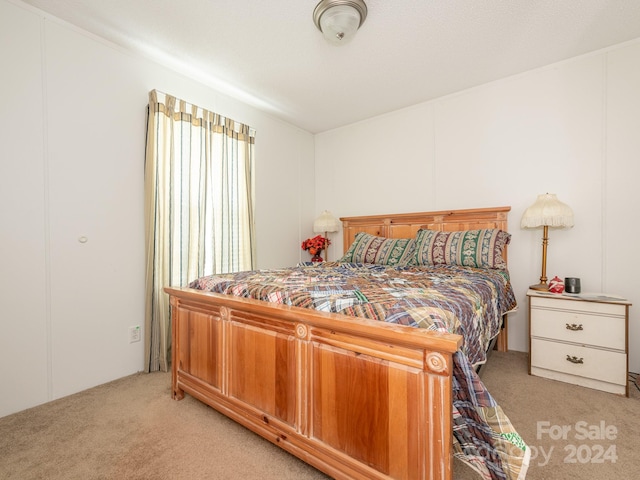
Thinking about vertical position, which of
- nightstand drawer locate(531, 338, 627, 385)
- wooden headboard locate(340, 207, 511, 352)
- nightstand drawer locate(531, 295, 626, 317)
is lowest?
nightstand drawer locate(531, 338, 627, 385)

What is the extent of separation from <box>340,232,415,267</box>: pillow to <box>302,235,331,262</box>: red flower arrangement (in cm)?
74

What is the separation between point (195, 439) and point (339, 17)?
260 centimetres

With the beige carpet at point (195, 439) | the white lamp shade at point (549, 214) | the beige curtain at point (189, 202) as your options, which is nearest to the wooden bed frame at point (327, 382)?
the beige carpet at point (195, 439)

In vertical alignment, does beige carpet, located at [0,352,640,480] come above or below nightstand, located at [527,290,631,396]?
below

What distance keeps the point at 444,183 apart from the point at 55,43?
3416 mm

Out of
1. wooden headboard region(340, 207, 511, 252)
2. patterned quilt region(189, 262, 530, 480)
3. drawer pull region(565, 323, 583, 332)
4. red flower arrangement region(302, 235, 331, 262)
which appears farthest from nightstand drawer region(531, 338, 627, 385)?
red flower arrangement region(302, 235, 331, 262)

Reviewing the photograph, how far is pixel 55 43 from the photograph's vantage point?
2.03 m

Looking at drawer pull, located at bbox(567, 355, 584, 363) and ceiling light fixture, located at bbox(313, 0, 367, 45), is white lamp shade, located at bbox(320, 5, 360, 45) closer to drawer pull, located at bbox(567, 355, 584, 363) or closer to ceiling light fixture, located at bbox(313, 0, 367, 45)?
ceiling light fixture, located at bbox(313, 0, 367, 45)

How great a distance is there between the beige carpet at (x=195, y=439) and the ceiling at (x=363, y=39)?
253 cm

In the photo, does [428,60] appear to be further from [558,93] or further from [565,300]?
[565,300]

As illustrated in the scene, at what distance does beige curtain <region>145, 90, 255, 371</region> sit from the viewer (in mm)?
2428

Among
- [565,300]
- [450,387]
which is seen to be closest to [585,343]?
[565,300]

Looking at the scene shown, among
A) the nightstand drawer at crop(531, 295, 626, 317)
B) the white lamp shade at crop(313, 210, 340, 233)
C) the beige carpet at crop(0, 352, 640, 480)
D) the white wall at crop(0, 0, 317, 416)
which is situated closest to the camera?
the beige carpet at crop(0, 352, 640, 480)

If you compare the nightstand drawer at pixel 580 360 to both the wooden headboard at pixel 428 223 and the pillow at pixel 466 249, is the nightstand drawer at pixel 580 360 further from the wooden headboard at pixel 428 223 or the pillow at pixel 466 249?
the pillow at pixel 466 249
